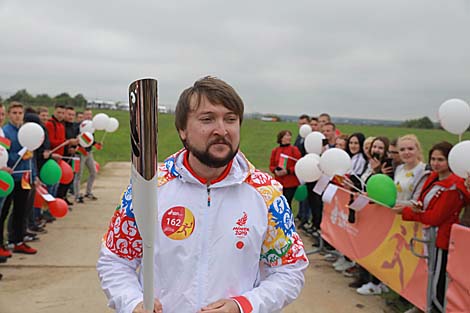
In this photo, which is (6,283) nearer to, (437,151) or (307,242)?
(307,242)

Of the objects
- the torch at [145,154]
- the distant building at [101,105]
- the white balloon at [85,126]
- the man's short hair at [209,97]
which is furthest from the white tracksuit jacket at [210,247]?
the distant building at [101,105]

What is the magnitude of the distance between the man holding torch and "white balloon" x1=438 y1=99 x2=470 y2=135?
124 inches

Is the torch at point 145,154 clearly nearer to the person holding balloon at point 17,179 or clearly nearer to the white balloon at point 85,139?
the person holding balloon at point 17,179

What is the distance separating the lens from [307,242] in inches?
289

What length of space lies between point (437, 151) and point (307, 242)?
3578mm

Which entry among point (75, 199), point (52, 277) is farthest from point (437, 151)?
point (75, 199)

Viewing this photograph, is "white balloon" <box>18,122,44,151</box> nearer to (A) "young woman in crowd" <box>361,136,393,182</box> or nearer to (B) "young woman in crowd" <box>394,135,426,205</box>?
(A) "young woman in crowd" <box>361,136,393,182</box>

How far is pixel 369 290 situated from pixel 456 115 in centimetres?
220

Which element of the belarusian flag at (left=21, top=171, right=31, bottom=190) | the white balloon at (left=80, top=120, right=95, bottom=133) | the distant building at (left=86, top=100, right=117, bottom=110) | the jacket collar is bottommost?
the belarusian flag at (left=21, top=171, right=31, bottom=190)

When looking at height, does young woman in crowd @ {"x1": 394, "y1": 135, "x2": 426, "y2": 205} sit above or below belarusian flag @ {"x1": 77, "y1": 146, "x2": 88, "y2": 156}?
above

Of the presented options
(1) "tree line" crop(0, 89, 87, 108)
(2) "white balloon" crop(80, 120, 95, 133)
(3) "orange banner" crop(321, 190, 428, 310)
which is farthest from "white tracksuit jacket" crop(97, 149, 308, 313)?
(1) "tree line" crop(0, 89, 87, 108)

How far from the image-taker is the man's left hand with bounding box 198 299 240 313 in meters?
1.63

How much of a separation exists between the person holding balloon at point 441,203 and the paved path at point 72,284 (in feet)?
3.49

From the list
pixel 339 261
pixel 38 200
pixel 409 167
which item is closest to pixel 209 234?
pixel 409 167
